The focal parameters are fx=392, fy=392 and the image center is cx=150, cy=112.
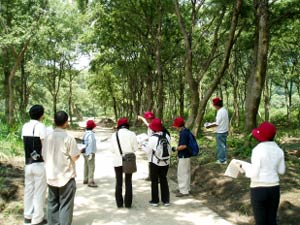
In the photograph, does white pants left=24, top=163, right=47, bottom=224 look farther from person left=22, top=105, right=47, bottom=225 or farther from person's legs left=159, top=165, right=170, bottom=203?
person's legs left=159, top=165, right=170, bottom=203

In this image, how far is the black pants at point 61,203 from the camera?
6.25 meters

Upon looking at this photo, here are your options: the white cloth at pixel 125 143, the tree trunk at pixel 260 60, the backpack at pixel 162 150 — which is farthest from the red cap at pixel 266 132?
the tree trunk at pixel 260 60

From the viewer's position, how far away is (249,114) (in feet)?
40.9

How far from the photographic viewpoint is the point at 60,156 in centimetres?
620

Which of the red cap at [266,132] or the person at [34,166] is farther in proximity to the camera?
the person at [34,166]

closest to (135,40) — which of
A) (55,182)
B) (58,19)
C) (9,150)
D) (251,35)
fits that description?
(58,19)

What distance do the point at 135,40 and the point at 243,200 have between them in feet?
66.8

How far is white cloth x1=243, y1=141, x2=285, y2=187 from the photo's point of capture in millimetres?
5117

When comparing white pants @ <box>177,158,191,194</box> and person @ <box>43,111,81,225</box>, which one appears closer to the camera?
person @ <box>43,111,81,225</box>

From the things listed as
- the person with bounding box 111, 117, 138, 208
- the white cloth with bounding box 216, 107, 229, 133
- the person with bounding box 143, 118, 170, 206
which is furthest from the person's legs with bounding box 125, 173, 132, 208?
the white cloth with bounding box 216, 107, 229, 133

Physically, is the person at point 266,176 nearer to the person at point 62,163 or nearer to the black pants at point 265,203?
the black pants at point 265,203

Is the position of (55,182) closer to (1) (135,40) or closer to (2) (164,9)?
(2) (164,9)

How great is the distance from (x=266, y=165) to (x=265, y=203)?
0.51 m

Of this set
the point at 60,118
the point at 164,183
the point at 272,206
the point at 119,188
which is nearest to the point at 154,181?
the point at 164,183
